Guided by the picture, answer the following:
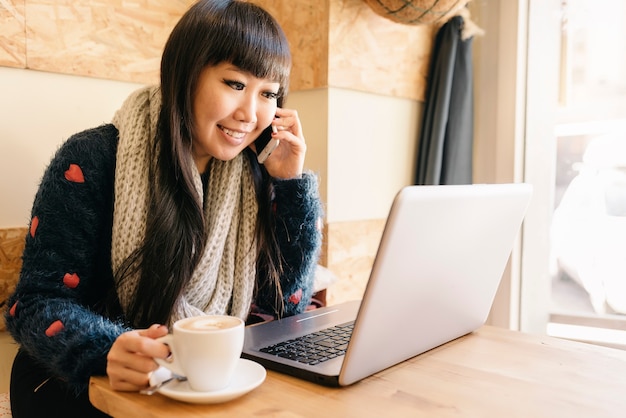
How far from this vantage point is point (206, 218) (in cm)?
114

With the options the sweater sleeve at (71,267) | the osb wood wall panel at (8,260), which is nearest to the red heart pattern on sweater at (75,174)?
the sweater sleeve at (71,267)

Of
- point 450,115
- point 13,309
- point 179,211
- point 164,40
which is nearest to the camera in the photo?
point 13,309

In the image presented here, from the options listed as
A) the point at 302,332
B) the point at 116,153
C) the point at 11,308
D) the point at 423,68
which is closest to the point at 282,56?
the point at 116,153

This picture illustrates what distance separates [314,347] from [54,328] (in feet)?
1.25

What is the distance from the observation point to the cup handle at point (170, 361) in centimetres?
63

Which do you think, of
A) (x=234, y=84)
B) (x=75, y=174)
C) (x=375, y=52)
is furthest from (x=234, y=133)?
(x=375, y=52)

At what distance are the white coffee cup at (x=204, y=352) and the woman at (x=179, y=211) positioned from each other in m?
0.21

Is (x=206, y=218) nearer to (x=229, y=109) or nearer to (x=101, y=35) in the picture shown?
(x=229, y=109)

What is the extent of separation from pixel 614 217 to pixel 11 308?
5.85ft

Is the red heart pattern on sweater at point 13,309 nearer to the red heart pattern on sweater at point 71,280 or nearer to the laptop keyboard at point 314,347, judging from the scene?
the red heart pattern on sweater at point 71,280

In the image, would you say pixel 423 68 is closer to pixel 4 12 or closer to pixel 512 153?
pixel 512 153

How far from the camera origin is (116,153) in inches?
41.8

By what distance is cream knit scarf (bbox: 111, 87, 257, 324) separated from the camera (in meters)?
1.01

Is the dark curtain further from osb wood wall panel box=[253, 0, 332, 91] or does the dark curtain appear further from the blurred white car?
osb wood wall panel box=[253, 0, 332, 91]
